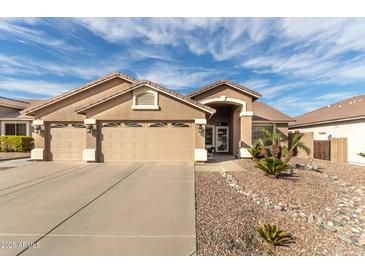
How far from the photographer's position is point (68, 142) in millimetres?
12453

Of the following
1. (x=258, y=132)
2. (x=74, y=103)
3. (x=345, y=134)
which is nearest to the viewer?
(x=74, y=103)

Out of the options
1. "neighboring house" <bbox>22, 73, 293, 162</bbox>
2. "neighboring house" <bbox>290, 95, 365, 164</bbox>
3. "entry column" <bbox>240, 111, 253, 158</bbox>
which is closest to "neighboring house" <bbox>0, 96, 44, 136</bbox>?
"neighboring house" <bbox>22, 73, 293, 162</bbox>

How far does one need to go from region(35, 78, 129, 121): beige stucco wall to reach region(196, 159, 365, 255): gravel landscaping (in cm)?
994

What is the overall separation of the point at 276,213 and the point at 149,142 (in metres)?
8.30

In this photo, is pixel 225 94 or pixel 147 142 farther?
pixel 225 94

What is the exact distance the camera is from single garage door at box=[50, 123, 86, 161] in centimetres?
1235

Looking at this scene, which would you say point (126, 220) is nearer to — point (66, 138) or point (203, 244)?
point (203, 244)

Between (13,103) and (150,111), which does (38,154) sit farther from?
(13,103)

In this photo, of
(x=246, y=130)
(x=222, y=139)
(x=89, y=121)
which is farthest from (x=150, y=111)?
(x=222, y=139)

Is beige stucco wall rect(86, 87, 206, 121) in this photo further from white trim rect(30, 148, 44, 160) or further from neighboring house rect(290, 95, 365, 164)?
neighboring house rect(290, 95, 365, 164)

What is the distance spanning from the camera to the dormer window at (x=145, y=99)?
1158 centimetres

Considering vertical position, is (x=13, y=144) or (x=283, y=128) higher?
(x=283, y=128)

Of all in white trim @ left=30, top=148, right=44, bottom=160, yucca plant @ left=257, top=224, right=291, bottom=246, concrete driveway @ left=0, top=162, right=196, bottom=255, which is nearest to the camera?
concrete driveway @ left=0, top=162, right=196, bottom=255

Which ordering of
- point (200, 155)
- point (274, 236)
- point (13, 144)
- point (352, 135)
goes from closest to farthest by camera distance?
point (274, 236) → point (200, 155) → point (352, 135) → point (13, 144)
